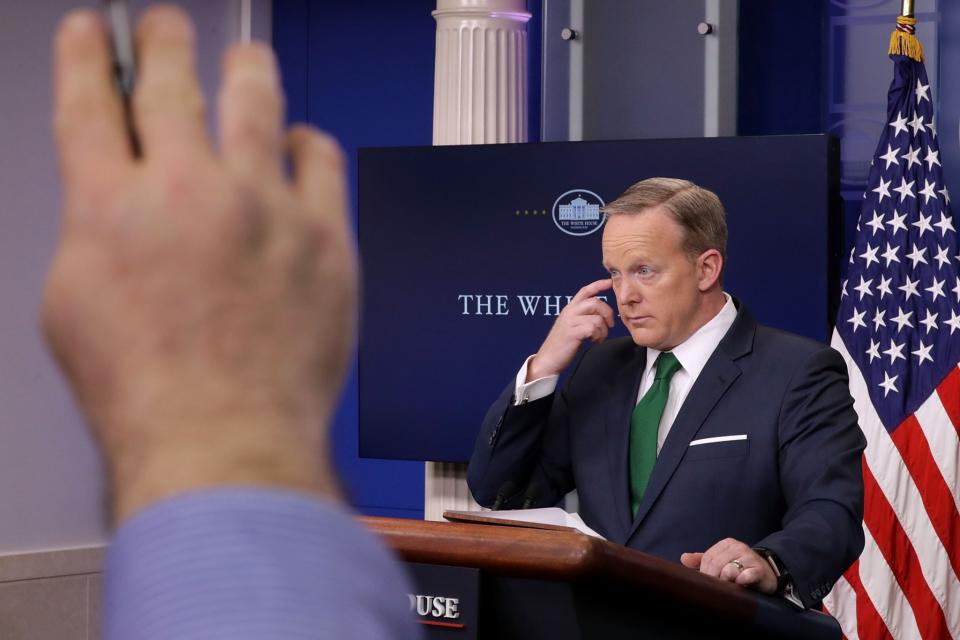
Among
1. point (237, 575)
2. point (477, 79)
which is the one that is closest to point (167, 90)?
point (237, 575)

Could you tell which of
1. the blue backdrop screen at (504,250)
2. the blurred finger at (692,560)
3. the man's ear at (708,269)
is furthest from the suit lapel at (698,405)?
the blue backdrop screen at (504,250)

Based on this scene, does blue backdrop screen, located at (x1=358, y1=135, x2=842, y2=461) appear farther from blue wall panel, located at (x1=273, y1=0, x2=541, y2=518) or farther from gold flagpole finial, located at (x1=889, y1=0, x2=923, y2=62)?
blue wall panel, located at (x1=273, y1=0, x2=541, y2=518)

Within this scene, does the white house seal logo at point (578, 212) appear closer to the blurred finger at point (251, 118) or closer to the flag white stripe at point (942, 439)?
the flag white stripe at point (942, 439)

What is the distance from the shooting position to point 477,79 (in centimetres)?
532

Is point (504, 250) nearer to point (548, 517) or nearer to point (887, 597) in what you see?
point (887, 597)

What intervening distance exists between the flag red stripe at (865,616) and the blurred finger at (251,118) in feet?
14.4

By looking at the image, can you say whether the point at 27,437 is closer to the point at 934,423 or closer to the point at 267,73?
the point at 934,423

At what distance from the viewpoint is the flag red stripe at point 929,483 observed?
176 inches

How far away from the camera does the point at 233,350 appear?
0.33m

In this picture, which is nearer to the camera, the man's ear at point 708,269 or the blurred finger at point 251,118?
the blurred finger at point 251,118

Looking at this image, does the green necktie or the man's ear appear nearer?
the green necktie

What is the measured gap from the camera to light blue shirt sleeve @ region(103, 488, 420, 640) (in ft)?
1.01

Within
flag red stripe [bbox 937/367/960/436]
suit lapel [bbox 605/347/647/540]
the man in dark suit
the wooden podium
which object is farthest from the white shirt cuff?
flag red stripe [bbox 937/367/960/436]

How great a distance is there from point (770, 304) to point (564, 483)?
1.68 meters
